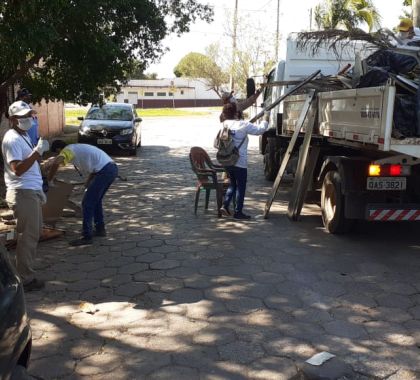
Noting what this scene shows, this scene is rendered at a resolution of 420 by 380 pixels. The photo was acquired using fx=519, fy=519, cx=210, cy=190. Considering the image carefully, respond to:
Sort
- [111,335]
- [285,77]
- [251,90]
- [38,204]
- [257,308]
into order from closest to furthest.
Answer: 1. [111,335]
2. [257,308]
3. [38,204]
4. [251,90]
5. [285,77]

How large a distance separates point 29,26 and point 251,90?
3712 millimetres

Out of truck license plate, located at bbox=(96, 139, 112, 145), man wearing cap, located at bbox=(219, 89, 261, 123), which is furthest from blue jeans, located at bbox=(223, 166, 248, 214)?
truck license plate, located at bbox=(96, 139, 112, 145)

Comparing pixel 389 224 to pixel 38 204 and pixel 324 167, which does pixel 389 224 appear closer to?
pixel 324 167

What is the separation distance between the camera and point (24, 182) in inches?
177

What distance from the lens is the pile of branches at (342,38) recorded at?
6203 mm

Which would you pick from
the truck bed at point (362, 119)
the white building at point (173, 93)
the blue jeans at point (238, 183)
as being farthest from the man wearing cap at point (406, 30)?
the white building at point (173, 93)

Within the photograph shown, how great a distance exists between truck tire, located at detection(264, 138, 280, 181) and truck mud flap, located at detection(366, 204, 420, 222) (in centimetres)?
470

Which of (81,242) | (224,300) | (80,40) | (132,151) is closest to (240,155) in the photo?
(81,242)

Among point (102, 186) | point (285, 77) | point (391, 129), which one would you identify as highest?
point (285, 77)

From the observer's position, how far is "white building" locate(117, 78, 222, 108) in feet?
234

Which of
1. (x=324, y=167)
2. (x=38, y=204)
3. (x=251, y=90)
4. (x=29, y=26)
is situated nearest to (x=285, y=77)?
(x=251, y=90)

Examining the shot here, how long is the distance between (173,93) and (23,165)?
70059mm

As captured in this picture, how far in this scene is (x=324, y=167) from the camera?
6.64m

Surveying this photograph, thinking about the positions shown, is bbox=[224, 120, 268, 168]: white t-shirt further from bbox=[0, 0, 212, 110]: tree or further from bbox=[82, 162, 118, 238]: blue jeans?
bbox=[0, 0, 212, 110]: tree
